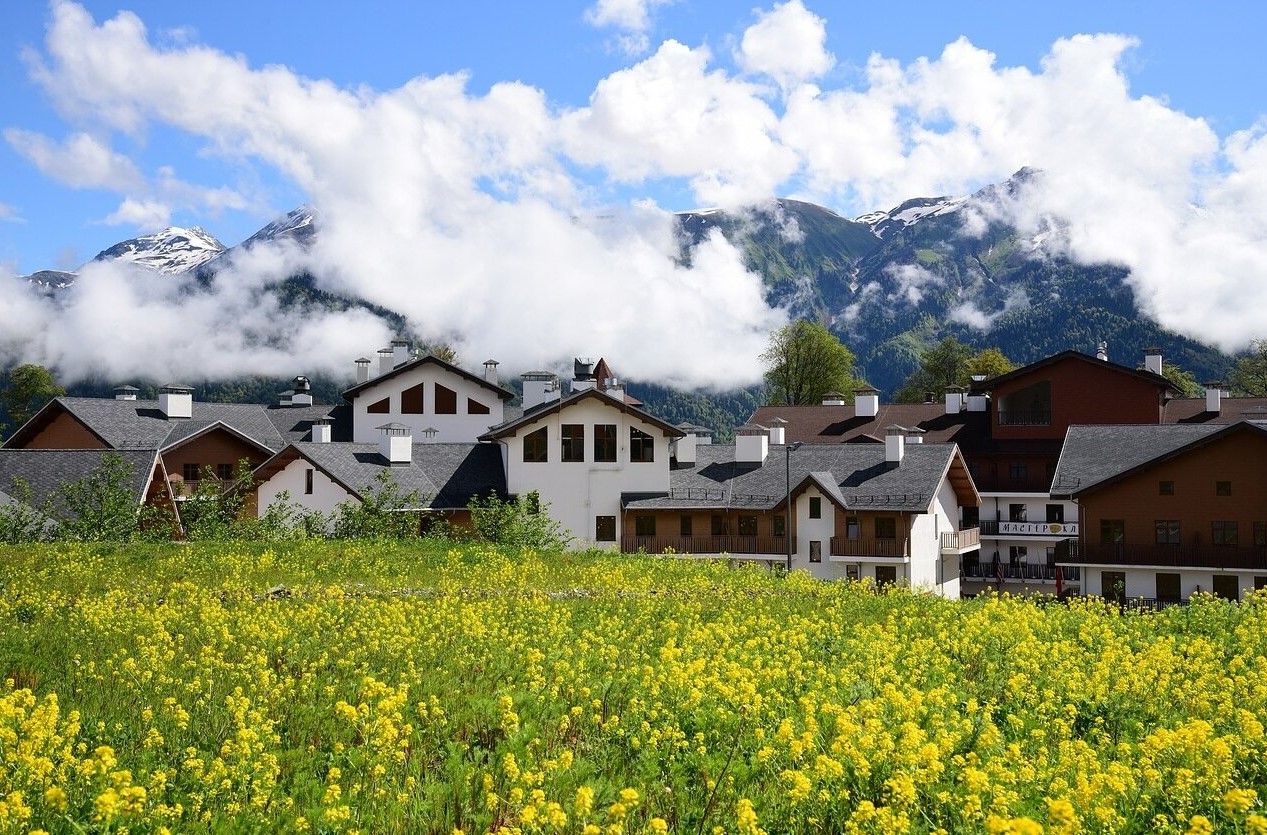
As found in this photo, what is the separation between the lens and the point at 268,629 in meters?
13.8

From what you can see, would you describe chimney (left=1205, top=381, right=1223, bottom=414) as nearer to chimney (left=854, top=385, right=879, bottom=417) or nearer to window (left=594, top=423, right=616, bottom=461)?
chimney (left=854, top=385, right=879, bottom=417)

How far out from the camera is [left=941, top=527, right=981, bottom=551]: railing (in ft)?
145

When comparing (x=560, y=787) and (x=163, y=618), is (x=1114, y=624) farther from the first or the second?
(x=163, y=618)

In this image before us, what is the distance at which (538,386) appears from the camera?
173ft

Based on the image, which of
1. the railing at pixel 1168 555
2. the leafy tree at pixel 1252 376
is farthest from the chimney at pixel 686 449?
the leafy tree at pixel 1252 376

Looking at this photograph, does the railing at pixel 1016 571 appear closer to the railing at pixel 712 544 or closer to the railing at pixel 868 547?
the railing at pixel 868 547

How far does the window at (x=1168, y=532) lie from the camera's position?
1555 inches

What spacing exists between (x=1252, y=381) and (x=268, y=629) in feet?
352

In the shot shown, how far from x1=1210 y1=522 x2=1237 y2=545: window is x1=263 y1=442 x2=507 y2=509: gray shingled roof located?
94.8 feet

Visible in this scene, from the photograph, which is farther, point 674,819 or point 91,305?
point 91,305

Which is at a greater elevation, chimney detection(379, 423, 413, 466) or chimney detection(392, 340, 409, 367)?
chimney detection(392, 340, 409, 367)

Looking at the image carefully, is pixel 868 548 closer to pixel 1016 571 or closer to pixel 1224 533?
pixel 1016 571

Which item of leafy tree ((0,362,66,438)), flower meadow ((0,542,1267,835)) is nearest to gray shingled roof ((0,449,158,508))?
flower meadow ((0,542,1267,835))

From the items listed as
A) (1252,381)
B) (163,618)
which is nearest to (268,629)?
(163,618)
